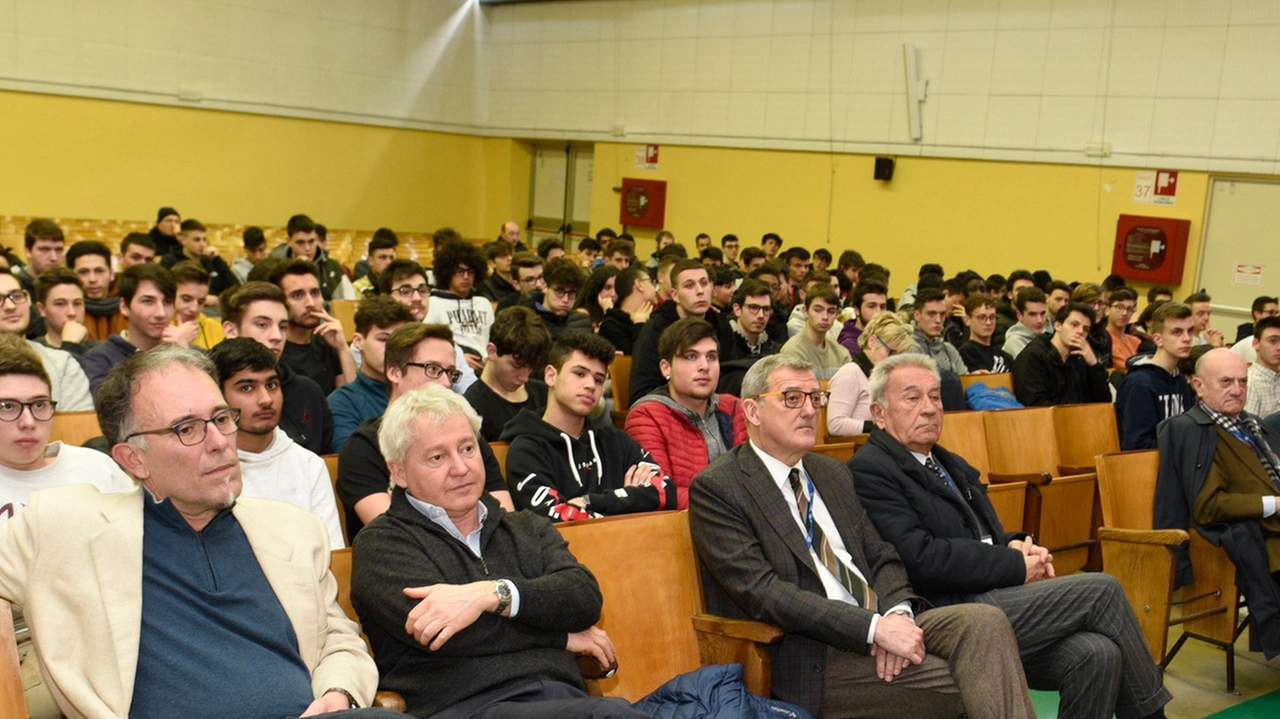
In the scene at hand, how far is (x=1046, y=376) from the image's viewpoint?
5.97 meters

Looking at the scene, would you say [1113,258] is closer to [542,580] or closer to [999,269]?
[999,269]

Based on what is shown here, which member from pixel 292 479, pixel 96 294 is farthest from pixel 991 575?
pixel 96 294

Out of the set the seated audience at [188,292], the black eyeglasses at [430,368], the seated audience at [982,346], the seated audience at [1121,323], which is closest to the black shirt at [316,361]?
the seated audience at [188,292]

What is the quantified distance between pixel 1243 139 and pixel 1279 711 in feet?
24.2

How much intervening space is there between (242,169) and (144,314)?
33.7 ft

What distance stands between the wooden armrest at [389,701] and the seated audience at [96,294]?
161 inches

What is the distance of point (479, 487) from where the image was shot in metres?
2.44

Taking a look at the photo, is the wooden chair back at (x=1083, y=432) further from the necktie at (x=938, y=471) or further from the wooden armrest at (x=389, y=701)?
the wooden armrest at (x=389, y=701)

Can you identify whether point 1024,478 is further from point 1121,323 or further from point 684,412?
point 1121,323

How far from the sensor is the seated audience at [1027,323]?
710 centimetres

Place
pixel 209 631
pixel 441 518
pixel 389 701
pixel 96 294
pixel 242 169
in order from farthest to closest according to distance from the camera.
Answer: pixel 242 169
pixel 96 294
pixel 441 518
pixel 389 701
pixel 209 631

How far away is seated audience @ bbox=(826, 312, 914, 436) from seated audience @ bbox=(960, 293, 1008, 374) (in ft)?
4.92

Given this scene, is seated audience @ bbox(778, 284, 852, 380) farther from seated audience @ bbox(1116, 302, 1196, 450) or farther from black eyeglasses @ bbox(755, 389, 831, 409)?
black eyeglasses @ bbox(755, 389, 831, 409)

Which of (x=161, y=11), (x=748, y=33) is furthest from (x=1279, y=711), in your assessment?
(x=161, y=11)
